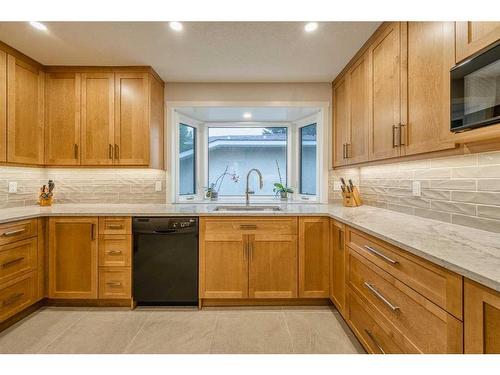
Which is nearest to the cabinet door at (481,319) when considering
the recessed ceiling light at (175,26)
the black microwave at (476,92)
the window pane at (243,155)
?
the black microwave at (476,92)

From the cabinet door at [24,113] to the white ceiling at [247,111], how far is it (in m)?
1.33

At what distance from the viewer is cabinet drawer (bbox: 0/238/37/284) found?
6.31 feet

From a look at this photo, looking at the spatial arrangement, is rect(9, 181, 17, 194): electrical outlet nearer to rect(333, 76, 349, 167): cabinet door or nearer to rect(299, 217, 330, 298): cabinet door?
rect(299, 217, 330, 298): cabinet door

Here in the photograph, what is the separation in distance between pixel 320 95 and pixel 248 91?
0.82 meters

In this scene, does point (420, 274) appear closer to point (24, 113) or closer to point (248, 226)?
point (248, 226)

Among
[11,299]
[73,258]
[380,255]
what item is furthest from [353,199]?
[11,299]

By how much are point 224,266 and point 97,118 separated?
192cm

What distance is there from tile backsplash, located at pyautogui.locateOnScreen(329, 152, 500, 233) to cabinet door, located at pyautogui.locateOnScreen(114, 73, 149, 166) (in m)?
2.30

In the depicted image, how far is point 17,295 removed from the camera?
Answer: 79.9 inches

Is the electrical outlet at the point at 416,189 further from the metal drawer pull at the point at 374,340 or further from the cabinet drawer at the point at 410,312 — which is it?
the metal drawer pull at the point at 374,340

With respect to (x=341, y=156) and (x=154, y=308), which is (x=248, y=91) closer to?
(x=341, y=156)

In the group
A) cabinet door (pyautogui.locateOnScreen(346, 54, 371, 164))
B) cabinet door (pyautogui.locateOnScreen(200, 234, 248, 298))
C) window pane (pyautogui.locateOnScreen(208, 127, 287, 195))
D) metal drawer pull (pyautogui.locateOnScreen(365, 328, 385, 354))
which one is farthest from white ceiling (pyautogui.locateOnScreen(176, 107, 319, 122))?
metal drawer pull (pyautogui.locateOnScreen(365, 328, 385, 354))

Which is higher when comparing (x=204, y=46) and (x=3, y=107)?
(x=204, y=46)

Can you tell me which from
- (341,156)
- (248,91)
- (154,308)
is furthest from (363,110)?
(154,308)
